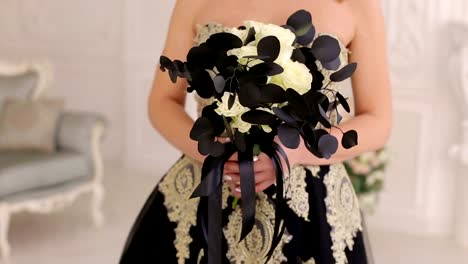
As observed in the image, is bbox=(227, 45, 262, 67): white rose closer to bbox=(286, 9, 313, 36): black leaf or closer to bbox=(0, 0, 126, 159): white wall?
bbox=(286, 9, 313, 36): black leaf

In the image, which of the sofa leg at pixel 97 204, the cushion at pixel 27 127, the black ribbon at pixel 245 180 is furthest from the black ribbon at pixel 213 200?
the sofa leg at pixel 97 204

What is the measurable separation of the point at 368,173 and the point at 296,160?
8.47 feet

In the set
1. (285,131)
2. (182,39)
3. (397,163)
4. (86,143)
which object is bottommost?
(397,163)

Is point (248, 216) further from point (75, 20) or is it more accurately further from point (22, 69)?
point (75, 20)

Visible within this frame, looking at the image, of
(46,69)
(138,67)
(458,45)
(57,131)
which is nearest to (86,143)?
(57,131)

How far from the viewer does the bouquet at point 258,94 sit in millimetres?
1172

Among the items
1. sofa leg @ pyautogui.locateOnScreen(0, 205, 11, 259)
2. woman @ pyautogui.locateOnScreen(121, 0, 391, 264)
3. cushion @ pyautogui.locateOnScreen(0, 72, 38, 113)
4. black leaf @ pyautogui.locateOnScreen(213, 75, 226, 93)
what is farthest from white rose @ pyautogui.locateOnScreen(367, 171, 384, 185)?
black leaf @ pyautogui.locateOnScreen(213, 75, 226, 93)

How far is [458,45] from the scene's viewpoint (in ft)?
12.9

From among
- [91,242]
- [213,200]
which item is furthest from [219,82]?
[91,242]

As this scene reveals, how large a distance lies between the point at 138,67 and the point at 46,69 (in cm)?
112

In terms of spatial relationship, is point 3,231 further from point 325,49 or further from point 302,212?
point 325,49

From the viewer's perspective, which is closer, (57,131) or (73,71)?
(57,131)

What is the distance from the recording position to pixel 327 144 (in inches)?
48.0

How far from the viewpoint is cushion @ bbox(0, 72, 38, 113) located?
4285 millimetres
